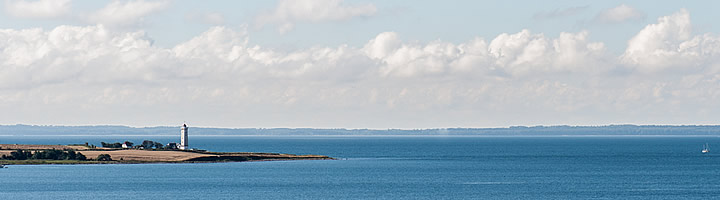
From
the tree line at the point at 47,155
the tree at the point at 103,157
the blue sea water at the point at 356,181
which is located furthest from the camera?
the tree line at the point at 47,155

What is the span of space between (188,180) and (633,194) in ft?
175

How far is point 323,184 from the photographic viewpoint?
12900cm

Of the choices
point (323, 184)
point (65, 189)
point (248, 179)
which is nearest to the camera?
point (65, 189)

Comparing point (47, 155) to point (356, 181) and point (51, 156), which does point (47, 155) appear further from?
point (356, 181)

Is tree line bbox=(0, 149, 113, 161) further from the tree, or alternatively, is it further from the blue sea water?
the blue sea water

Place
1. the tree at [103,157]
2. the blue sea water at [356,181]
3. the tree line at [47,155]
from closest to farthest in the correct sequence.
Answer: the blue sea water at [356,181] < the tree at [103,157] < the tree line at [47,155]

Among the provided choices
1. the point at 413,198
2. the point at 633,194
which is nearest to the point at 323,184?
the point at 413,198

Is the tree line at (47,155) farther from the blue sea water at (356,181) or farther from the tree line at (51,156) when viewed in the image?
the blue sea water at (356,181)

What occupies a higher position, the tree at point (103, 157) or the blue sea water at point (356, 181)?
the tree at point (103, 157)

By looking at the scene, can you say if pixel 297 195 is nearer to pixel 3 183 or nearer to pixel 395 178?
pixel 395 178

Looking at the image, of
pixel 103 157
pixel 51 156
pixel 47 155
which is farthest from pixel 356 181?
pixel 47 155

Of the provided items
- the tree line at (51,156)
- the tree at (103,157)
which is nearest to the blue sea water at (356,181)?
the tree at (103,157)

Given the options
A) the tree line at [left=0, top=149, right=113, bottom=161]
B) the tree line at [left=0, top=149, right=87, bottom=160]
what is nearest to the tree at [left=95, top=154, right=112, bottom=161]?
the tree line at [left=0, top=149, right=113, bottom=161]

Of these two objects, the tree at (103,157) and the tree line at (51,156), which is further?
the tree line at (51,156)
